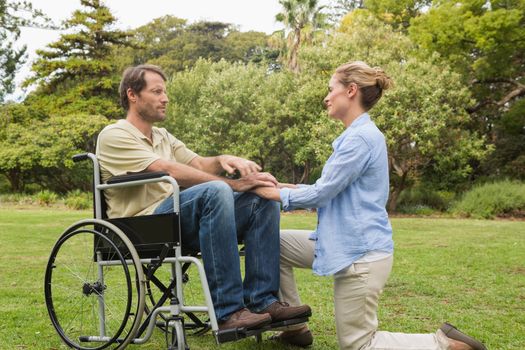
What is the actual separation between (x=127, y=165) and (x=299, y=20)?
24644 mm

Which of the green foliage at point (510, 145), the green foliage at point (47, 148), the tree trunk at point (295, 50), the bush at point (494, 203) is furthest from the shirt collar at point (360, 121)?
the tree trunk at point (295, 50)

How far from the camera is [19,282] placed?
5.98m

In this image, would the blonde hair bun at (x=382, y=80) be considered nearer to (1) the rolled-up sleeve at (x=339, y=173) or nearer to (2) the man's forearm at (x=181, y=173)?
(1) the rolled-up sleeve at (x=339, y=173)

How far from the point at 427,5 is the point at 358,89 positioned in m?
22.4

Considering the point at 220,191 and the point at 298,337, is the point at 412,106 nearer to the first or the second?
the point at 298,337

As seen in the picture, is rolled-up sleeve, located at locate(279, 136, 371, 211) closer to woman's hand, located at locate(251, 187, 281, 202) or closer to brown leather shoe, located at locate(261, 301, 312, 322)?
woman's hand, located at locate(251, 187, 281, 202)

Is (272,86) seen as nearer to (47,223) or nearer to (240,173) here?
(47,223)

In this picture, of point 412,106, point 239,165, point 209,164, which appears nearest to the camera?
point 239,165

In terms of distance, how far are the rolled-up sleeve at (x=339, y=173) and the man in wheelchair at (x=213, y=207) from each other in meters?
0.25

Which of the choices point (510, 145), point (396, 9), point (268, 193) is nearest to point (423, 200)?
point (510, 145)

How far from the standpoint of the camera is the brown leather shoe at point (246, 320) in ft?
9.80

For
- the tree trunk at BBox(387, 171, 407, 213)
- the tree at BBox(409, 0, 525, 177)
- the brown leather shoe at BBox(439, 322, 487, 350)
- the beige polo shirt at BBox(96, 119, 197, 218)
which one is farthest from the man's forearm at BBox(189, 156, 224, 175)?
the tree at BBox(409, 0, 525, 177)

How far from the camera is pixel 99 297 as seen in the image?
11.2 feet

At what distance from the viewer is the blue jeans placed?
306 centimetres
